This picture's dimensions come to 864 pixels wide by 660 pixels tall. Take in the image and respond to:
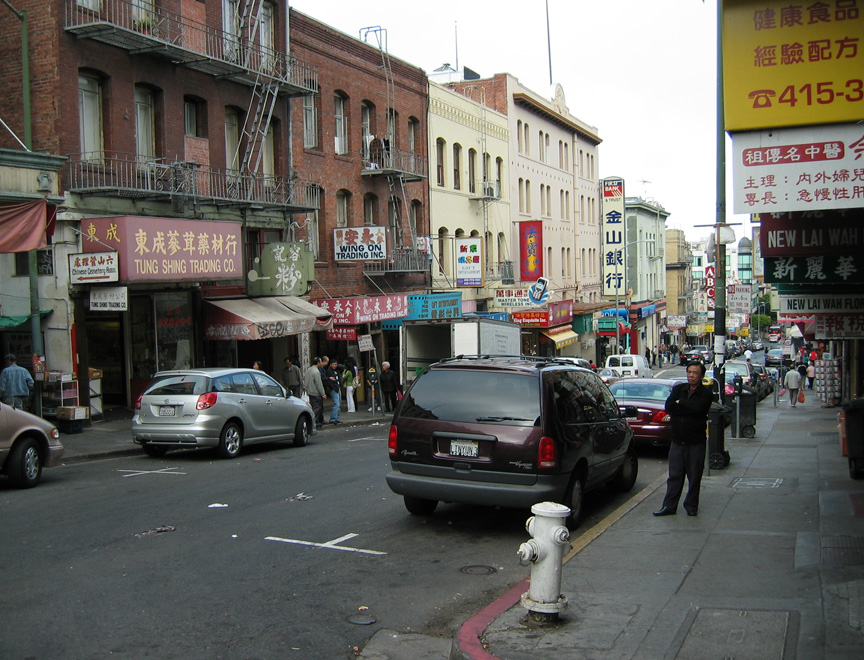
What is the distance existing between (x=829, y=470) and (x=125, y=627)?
11158 mm

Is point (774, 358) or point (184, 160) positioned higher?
point (184, 160)

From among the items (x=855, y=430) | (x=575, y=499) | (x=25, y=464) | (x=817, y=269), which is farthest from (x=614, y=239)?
(x=575, y=499)

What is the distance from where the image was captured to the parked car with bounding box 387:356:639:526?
8867mm

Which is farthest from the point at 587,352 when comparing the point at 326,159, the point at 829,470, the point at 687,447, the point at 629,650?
the point at 629,650

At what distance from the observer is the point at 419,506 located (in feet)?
32.9

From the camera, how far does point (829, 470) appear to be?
13.7 metres

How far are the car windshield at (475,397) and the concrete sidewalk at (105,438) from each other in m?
8.80

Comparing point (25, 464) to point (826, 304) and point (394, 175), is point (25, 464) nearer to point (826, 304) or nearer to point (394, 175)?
point (826, 304)

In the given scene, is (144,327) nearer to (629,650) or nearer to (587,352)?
(629,650)

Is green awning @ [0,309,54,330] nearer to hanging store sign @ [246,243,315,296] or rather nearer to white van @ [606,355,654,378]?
hanging store sign @ [246,243,315,296]

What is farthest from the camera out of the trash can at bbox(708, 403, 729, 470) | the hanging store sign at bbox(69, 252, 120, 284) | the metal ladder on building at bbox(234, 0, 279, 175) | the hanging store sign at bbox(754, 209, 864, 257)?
the metal ladder on building at bbox(234, 0, 279, 175)

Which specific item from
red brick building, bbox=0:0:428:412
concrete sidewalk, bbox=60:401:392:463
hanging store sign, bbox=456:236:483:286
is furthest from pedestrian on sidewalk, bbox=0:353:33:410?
hanging store sign, bbox=456:236:483:286

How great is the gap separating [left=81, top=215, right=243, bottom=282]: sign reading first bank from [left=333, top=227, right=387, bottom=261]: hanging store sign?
7411 millimetres

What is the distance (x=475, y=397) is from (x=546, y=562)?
3.15 meters
